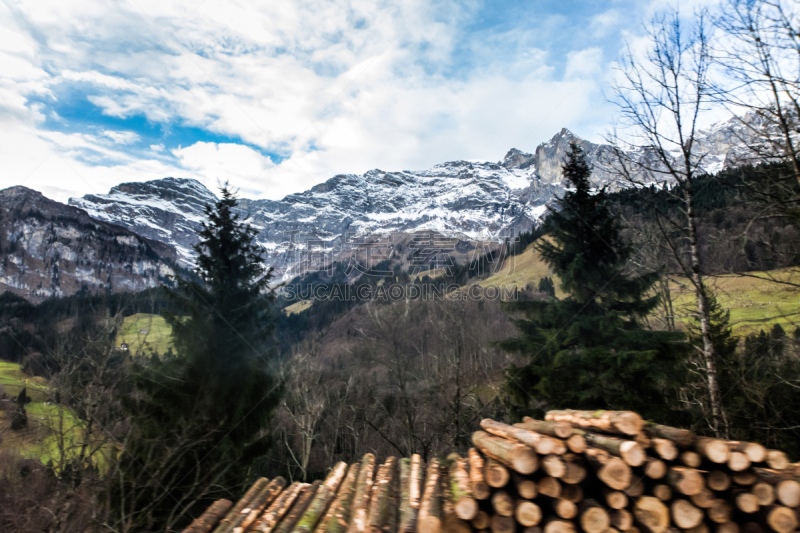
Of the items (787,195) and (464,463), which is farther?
(787,195)

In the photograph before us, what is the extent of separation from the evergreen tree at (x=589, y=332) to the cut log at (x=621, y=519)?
267 inches

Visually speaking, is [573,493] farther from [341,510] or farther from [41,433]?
[41,433]

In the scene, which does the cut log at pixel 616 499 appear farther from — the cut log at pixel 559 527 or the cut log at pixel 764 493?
the cut log at pixel 764 493

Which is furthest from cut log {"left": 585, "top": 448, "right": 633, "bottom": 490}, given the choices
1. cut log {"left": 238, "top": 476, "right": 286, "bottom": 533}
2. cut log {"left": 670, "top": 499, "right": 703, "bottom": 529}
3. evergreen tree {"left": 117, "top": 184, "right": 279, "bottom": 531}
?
evergreen tree {"left": 117, "top": 184, "right": 279, "bottom": 531}

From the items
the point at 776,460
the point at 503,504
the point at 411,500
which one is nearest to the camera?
the point at 776,460

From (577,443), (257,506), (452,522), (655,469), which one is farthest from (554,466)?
(257,506)

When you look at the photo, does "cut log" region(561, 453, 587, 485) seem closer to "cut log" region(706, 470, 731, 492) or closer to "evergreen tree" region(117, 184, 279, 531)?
"cut log" region(706, 470, 731, 492)

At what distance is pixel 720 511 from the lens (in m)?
3.44

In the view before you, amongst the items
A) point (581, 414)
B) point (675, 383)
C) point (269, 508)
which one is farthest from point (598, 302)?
point (269, 508)

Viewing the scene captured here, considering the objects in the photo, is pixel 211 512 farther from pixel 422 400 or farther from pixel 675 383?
pixel 422 400

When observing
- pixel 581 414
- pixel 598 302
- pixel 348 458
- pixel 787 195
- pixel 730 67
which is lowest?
pixel 348 458

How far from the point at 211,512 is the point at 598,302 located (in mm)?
11837

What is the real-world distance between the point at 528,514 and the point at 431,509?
99 cm

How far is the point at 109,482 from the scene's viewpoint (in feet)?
29.1
